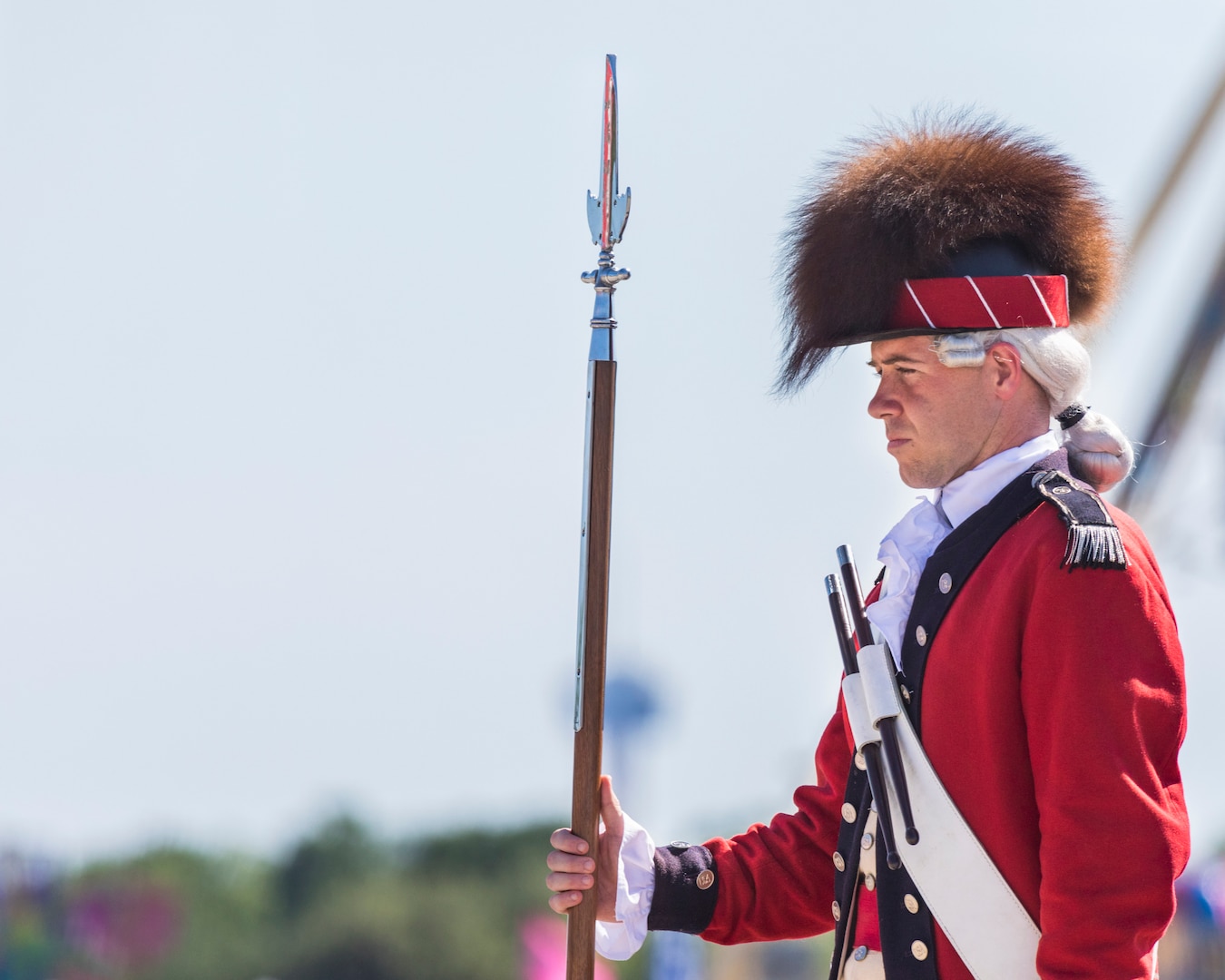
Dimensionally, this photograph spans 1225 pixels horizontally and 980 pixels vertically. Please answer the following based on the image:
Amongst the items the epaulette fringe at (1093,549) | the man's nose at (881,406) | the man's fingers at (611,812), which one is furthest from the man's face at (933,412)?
the man's fingers at (611,812)

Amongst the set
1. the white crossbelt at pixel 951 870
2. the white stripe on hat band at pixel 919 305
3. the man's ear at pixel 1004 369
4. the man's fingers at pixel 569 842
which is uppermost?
the white stripe on hat band at pixel 919 305

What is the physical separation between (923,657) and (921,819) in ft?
0.89

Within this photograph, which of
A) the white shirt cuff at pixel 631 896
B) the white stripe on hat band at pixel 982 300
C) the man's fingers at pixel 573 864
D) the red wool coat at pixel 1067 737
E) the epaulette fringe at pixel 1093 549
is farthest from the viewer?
the white shirt cuff at pixel 631 896

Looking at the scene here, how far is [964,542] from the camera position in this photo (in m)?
2.89

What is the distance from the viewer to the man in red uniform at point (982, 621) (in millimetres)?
2531

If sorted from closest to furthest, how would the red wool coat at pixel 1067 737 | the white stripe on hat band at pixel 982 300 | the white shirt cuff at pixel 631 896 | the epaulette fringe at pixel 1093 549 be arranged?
the red wool coat at pixel 1067 737
the epaulette fringe at pixel 1093 549
the white stripe on hat band at pixel 982 300
the white shirt cuff at pixel 631 896

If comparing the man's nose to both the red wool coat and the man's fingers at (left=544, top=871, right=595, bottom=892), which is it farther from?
the man's fingers at (left=544, top=871, right=595, bottom=892)

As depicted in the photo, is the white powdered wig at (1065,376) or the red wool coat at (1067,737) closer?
the red wool coat at (1067,737)

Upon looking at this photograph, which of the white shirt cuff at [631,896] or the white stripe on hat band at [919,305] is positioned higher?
the white stripe on hat band at [919,305]

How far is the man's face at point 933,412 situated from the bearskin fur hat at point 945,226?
0.23 ft

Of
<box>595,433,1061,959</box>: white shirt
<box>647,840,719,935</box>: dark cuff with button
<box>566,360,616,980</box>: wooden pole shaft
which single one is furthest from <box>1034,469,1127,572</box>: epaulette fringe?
<box>647,840,719,935</box>: dark cuff with button

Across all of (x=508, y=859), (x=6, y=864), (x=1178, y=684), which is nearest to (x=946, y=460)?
(x=1178, y=684)

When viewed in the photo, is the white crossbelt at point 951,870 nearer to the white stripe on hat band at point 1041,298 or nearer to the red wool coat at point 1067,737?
→ the red wool coat at point 1067,737

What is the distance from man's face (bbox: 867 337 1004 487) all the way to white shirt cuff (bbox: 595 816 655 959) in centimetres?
88
